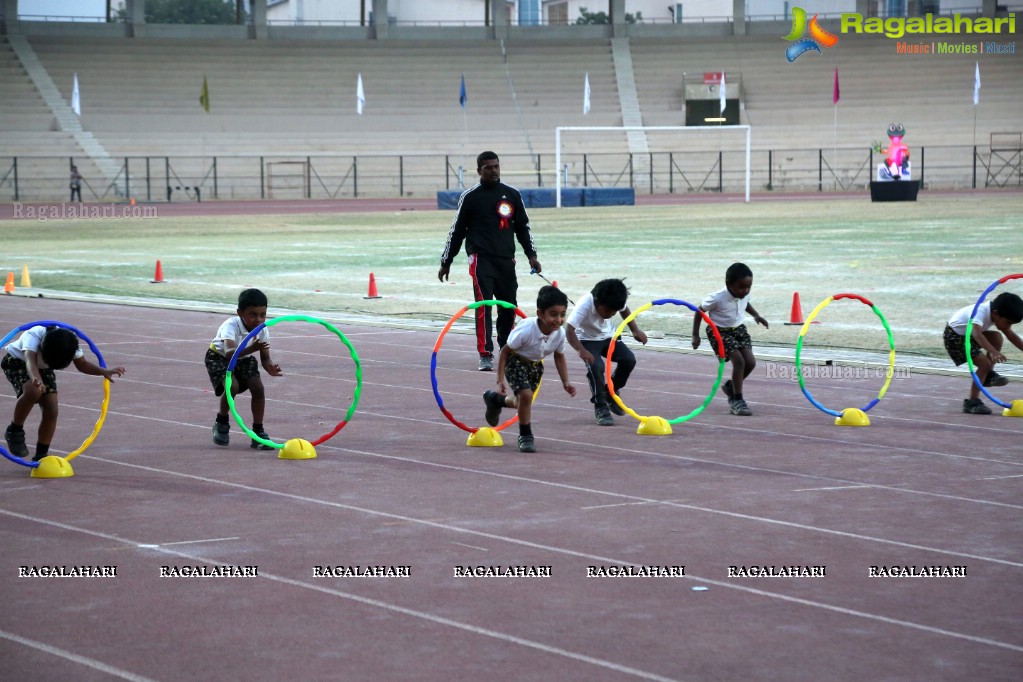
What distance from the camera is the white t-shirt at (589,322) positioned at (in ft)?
34.5

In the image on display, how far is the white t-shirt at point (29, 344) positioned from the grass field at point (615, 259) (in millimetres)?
8139

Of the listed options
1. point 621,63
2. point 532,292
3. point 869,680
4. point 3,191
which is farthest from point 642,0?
point 869,680

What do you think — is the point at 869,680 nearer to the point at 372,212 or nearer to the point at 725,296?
the point at 725,296

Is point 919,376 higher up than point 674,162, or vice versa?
point 674,162

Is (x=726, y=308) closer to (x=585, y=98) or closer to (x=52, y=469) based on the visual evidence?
(x=52, y=469)

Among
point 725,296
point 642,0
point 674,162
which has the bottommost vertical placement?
point 725,296

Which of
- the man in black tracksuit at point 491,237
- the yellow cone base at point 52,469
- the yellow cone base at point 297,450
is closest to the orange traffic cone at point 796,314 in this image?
the man in black tracksuit at point 491,237

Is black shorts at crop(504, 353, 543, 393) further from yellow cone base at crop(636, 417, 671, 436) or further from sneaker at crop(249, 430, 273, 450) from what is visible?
sneaker at crop(249, 430, 273, 450)

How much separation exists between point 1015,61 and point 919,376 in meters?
60.1

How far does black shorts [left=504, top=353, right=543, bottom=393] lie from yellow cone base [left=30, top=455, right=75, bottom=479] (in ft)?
9.41

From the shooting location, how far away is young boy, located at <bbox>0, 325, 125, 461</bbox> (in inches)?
332

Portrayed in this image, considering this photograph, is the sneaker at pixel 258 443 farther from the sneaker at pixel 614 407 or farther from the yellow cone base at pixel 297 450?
the sneaker at pixel 614 407

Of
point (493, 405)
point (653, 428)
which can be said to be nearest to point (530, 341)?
point (493, 405)

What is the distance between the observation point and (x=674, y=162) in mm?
63719
